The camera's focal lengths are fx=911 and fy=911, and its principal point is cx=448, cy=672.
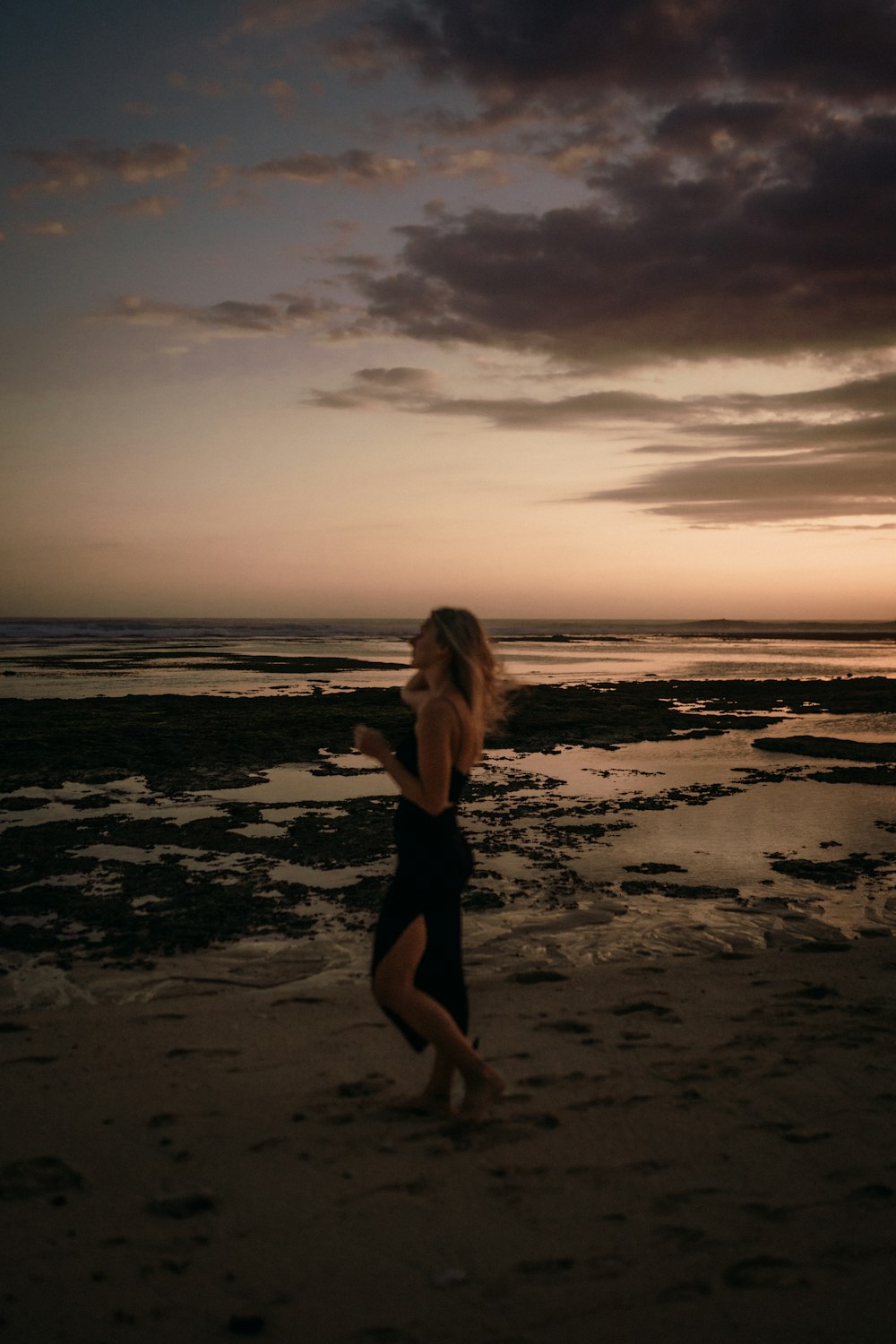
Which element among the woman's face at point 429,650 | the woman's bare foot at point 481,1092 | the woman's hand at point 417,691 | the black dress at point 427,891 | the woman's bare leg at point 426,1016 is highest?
the woman's face at point 429,650

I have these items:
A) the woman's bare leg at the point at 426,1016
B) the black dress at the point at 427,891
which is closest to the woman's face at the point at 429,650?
the black dress at the point at 427,891

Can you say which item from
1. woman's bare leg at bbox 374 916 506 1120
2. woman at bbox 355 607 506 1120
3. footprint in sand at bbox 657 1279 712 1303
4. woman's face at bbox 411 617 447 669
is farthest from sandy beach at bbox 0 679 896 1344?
woman's face at bbox 411 617 447 669

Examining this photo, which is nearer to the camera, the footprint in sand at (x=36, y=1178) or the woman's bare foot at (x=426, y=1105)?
the footprint in sand at (x=36, y=1178)

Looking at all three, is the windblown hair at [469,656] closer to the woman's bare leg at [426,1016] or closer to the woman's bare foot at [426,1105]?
the woman's bare leg at [426,1016]

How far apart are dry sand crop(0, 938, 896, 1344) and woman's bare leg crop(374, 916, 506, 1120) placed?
0.16 m

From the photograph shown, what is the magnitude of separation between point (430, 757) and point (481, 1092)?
148 centimetres

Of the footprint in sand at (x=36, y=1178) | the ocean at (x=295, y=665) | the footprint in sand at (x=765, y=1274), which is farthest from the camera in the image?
the ocean at (x=295, y=665)

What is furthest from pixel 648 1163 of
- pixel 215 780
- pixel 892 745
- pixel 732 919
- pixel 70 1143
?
pixel 892 745

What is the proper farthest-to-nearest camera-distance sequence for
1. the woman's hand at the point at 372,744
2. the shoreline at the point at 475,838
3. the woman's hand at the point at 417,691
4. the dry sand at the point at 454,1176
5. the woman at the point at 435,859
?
the shoreline at the point at 475,838, the woman's hand at the point at 417,691, the woman at the point at 435,859, the woman's hand at the point at 372,744, the dry sand at the point at 454,1176

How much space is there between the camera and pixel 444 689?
394 cm

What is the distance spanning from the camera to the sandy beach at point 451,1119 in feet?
9.47

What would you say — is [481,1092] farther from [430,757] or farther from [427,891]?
[430,757]

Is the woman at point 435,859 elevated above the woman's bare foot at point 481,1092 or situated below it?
above

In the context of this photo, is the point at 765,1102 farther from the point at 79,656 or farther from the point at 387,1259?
the point at 79,656
